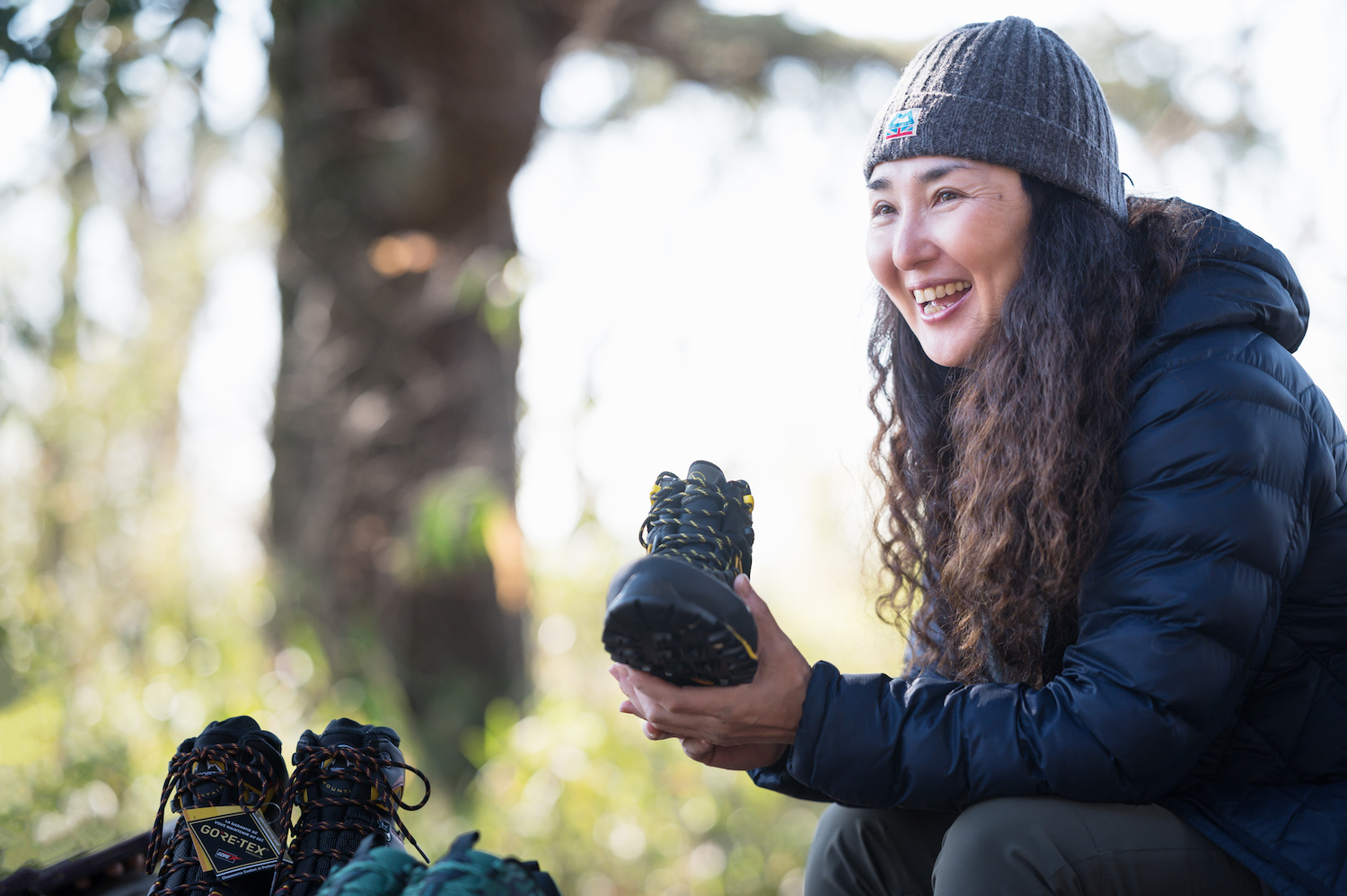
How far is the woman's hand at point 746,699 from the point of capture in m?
1.17

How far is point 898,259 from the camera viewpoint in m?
1.41

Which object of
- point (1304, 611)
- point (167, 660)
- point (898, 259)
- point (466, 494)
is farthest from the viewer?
point (167, 660)

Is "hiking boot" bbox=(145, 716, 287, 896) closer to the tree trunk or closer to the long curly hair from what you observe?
the long curly hair

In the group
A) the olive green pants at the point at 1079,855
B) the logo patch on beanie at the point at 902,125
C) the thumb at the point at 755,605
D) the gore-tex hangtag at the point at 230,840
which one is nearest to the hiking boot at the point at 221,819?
the gore-tex hangtag at the point at 230,840

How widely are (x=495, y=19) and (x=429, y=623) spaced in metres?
2.40

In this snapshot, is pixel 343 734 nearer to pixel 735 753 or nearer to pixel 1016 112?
pixel 735 753

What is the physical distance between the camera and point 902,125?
4.61 feet

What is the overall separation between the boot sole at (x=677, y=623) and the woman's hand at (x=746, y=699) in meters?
0.05

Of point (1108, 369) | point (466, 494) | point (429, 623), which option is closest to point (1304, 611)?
point (1108, 369)

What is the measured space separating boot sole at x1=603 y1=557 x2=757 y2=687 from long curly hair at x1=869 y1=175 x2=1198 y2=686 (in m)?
0.40

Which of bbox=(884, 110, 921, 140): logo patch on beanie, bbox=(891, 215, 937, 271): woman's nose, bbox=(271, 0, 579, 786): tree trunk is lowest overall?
bbox=(271, 0, 579, 786): tree trunk

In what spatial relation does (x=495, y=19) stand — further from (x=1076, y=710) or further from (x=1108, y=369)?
(x=1076, y=710)

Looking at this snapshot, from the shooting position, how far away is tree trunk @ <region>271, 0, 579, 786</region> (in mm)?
3787

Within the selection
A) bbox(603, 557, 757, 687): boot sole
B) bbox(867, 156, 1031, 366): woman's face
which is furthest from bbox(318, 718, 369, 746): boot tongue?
bbox(867, 156, 1031, 366): woman's face
